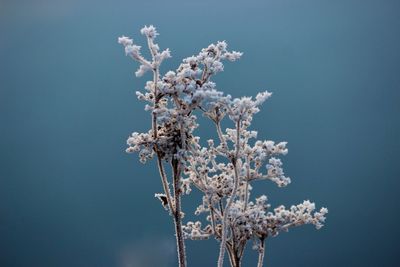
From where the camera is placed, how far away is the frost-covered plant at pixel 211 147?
2.15 meters

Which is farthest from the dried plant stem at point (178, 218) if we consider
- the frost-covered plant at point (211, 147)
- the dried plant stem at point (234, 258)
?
the dried plant stem at point (234, 258)

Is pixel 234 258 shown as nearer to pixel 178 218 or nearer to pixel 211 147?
pixel 178 218

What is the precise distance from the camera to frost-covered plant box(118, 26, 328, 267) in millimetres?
2150

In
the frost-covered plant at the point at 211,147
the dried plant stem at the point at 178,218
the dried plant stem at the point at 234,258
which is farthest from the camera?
the dried plant stem at the point at 234,258

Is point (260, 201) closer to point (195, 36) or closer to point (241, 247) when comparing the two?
point (241, 247)

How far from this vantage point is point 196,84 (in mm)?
2180

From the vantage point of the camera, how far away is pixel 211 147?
2383mm

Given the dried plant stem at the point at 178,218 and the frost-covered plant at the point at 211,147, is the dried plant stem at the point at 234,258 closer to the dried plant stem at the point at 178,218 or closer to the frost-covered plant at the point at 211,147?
the frost-covered plant at the point at 211,147

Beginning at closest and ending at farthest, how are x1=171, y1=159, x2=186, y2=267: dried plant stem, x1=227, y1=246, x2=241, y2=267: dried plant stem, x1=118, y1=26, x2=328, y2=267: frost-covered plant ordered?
x1=118, y1=26, x2=328, y2=267: frost-covered plant
x1=171, y1=159, x2=186, y2=267: dried plant stem
x1=227, y1=246, x2=241, y2=267: dried plant stem

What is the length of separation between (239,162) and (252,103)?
401 mm

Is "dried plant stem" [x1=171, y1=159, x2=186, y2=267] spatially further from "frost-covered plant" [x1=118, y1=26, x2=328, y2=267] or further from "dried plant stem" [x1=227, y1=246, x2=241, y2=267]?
"dried plant stem" [x1=227, y1=246, x2=241, y2=267]

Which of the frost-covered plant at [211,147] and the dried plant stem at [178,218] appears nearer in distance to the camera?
the frost-covered plant at [211,147]

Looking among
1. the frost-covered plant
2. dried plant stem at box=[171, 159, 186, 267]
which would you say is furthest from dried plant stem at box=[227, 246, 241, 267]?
dried plant stem at box=[171, 159, 186, 267]

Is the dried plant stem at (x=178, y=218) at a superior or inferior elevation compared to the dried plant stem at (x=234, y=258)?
superior
